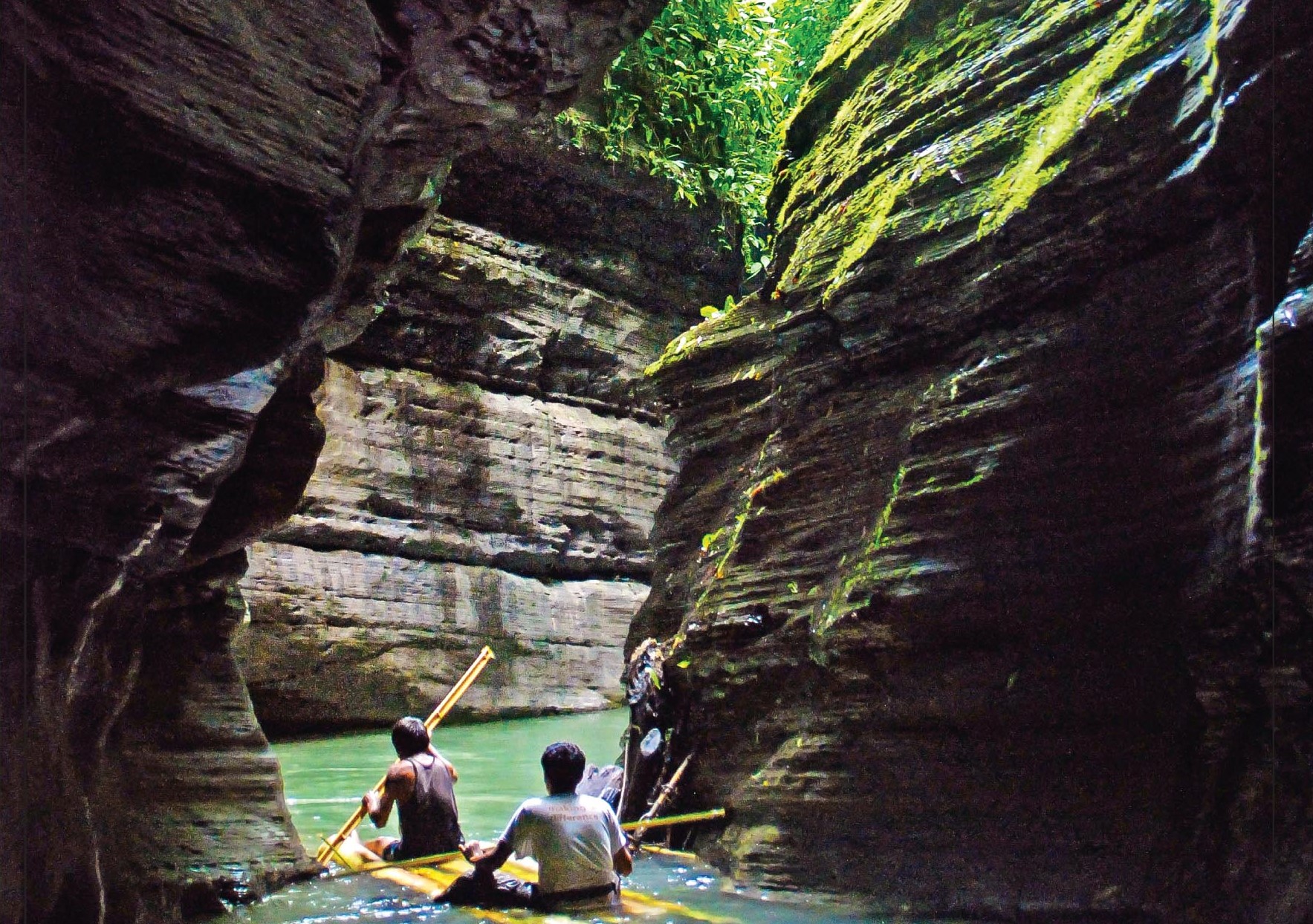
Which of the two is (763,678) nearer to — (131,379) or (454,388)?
(131,379)

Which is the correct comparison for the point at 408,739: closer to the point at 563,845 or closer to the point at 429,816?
the point at 429,816

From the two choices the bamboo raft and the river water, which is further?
the river water

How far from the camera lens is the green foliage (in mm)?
17484

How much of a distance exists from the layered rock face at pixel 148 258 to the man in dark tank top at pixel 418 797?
1.36m

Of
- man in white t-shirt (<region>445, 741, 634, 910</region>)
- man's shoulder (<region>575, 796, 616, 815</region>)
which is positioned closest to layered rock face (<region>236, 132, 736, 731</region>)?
man in white t-shirt (<region>445, 741, 634, 910</region>)

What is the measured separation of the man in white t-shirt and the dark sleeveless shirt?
1.23m

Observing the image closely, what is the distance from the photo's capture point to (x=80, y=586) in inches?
166

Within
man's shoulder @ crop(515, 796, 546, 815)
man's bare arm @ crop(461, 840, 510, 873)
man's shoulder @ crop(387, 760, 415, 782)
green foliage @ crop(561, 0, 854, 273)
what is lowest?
man's bare arm @ crop(461, 840, 510, 873)

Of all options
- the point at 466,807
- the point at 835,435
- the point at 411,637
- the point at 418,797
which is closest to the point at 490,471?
the point at 411,637

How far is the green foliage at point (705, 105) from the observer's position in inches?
688

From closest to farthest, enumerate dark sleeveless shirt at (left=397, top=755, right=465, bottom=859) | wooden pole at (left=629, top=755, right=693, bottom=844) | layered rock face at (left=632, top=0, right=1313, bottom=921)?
layered rock face at (left=632, top=0, right=1313, bottom=921) → dark sleeveless shirt at (left=397, top=755, right=465, bottom=859) → wooden pole at (left=629, top=755, right=693, bottom=844)

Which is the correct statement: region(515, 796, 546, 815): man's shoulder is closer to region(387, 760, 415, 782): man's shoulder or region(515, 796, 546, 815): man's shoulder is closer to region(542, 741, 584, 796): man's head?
region(542, 741, 584, 796): man's head

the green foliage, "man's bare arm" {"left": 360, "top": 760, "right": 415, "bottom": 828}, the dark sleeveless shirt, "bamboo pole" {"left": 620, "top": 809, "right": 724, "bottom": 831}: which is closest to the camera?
"man's bare arm" {"left": 360, "top": 760, "right": 415, "bottom": 828}

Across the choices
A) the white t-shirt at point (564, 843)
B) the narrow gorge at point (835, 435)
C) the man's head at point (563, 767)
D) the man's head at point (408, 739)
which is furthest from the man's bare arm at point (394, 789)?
the man's head at point (563, 767)
